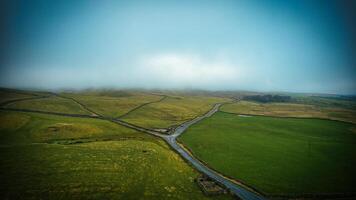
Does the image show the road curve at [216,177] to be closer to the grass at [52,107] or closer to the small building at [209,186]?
the small building at [209,186]

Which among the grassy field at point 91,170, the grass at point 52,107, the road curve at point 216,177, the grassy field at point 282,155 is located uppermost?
the grass at point 52,107

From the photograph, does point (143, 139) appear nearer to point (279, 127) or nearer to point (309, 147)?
point (309, 147)

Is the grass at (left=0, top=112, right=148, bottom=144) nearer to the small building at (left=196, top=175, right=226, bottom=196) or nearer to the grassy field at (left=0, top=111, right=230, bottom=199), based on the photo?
the grassy field at (left=0, top=111, right=230, bottom=199)

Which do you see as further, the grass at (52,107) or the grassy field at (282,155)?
the grass at (52,107)

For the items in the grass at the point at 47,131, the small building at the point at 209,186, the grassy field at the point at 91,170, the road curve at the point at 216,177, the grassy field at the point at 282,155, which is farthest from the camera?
the grass at the point at 47,131

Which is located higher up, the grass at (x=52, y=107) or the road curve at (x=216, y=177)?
the grass at (x=52, y=107)

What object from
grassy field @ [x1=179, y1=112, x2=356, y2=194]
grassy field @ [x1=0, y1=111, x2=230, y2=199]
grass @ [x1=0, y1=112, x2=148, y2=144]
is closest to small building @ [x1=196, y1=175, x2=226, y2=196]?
grassy field @ [x1=0, y1=111, x2=230, y2=199]

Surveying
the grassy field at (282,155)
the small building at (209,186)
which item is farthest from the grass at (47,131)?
the small building at (209,186)
